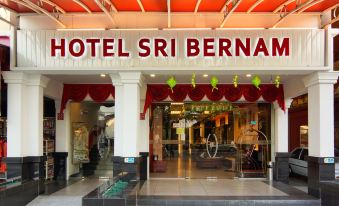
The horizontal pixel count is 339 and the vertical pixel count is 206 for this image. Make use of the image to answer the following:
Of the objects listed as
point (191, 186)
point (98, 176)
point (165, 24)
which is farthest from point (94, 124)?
point (165, 24)

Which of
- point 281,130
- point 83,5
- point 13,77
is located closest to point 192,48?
point 83,5

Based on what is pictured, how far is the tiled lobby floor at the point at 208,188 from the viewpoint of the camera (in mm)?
9367

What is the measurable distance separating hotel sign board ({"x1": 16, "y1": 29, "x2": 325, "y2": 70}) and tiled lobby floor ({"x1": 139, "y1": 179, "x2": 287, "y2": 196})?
2.82 metres

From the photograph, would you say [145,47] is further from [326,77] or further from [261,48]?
[326,77]

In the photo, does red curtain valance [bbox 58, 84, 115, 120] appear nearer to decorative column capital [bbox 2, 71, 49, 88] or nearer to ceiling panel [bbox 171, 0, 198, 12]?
decorative column capital [bbox 2, 71, 49, 88]

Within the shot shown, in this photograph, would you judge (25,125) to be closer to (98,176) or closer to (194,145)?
(98,176)

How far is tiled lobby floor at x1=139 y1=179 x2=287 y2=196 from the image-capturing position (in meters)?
9.37

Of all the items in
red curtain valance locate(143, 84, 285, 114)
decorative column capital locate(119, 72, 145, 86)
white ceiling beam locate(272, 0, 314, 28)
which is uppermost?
white ceiling beam locate(272, 0, 314, 28)

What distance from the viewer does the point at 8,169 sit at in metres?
9.26

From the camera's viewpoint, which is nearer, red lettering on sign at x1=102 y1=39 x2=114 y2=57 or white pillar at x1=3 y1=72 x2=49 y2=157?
red lettering on sign at x1=102 y1=39 x2=114 y2=57

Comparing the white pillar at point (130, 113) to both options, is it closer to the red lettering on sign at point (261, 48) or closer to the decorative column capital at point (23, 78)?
the decorative column capital at point (23, 78)

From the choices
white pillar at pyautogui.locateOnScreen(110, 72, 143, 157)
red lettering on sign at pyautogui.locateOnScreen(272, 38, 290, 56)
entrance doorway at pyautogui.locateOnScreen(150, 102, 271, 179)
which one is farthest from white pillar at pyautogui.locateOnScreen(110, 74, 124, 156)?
red lettering on sign at pyautogui.locateOnScreen(272, 38, 290, 56)

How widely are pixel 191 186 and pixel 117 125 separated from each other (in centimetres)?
253

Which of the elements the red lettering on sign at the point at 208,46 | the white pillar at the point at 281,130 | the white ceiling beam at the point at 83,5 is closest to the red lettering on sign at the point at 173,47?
the red lettering on sign at the point at 208,46
